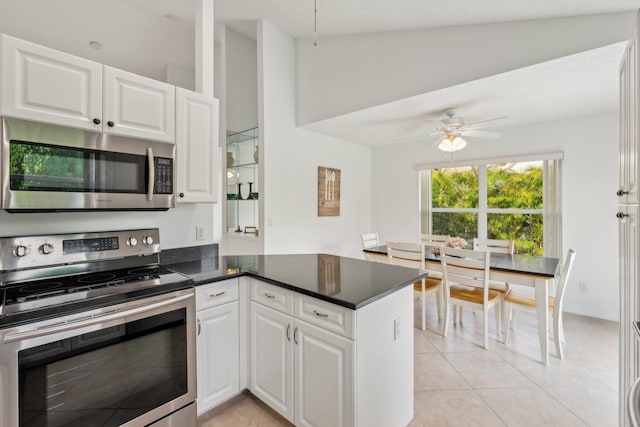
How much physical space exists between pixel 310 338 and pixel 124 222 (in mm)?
1464

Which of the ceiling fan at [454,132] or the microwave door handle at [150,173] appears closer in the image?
the microwave door handle at [150,173]

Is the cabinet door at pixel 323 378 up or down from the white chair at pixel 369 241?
down

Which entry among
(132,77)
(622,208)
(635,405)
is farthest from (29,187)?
(622,208)

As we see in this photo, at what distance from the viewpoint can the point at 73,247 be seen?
1687 millimetres

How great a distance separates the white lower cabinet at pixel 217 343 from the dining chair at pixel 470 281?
210 centimetres

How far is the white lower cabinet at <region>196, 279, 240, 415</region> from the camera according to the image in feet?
5.81

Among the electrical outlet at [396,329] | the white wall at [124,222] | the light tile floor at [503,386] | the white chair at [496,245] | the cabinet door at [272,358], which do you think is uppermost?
the white wall at [124,222]

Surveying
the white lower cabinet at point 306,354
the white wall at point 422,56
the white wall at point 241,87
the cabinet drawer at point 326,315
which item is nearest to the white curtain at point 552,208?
the white wall at point 422,56

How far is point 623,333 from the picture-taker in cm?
156

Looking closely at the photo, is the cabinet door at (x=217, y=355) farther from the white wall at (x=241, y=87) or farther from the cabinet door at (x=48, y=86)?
the white wall at (x=241, y=87)

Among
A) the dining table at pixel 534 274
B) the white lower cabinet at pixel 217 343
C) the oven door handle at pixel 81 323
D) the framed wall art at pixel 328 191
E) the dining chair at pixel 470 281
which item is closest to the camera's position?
the oven door handle at pixel 81 323

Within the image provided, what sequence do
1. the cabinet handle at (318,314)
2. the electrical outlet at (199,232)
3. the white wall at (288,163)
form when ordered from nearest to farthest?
the cabinet handle at (318,314)
the electrical outlet at (199,232)
the white wall at (288,163)

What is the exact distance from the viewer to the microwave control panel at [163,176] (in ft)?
6.23

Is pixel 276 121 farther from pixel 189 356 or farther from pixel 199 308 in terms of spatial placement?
pixel 189 356
